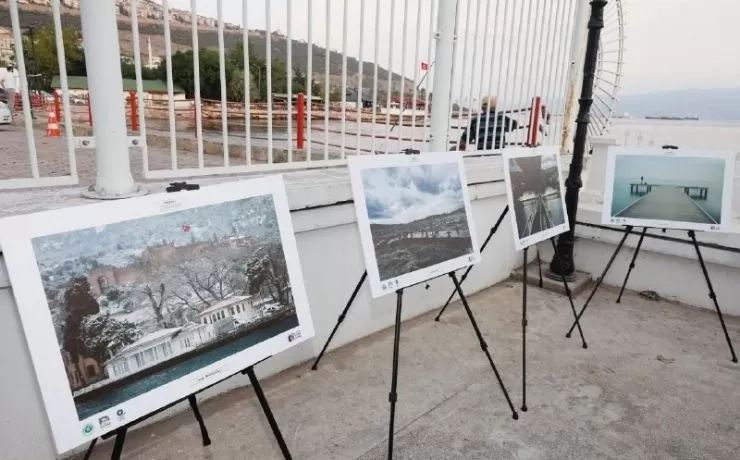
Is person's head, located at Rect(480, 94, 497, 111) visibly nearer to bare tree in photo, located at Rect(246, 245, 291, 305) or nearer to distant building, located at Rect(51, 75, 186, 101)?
distant building, located at Rect(51, 75, 186, 101)

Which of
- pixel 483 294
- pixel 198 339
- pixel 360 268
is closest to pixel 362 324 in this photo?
pixel 360 268

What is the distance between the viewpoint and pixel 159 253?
134 cm

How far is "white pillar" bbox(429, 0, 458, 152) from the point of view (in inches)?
123

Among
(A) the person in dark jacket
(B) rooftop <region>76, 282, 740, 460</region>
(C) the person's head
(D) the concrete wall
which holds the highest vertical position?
(C) the person's head

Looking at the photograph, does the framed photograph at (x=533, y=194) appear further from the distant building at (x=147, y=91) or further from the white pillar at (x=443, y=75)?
the distant building at (x=147, y=91)

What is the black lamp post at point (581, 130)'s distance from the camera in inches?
133

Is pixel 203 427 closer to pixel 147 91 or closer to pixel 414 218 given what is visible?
pixel 414 218

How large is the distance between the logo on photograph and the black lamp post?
290 cm

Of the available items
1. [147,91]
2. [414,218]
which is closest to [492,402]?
[414,218]

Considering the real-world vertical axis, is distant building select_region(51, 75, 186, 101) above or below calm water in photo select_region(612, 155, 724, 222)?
above

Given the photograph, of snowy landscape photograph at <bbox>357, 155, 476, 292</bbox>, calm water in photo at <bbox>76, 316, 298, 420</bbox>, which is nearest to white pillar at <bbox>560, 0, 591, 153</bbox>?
snowy landscape photograph at <bbox>357, 155, 476, 292</bbox>

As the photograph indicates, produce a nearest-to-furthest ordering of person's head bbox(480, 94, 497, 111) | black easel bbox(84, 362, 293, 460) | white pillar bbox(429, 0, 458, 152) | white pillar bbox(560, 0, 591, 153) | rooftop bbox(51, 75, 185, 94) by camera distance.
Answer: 1. black easel bbox(84, 362, 293, 460)
2. white pillar bbox(429, 0, 458, 152)
3. rooftop bbox(51, 75, 185, 94)
4. person's head bbox(480, 94, 497, 111)
5. white pillar bbox(560, 0, 591, 153)

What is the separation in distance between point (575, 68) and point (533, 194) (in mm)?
2558

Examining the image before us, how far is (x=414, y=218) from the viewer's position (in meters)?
2.13
